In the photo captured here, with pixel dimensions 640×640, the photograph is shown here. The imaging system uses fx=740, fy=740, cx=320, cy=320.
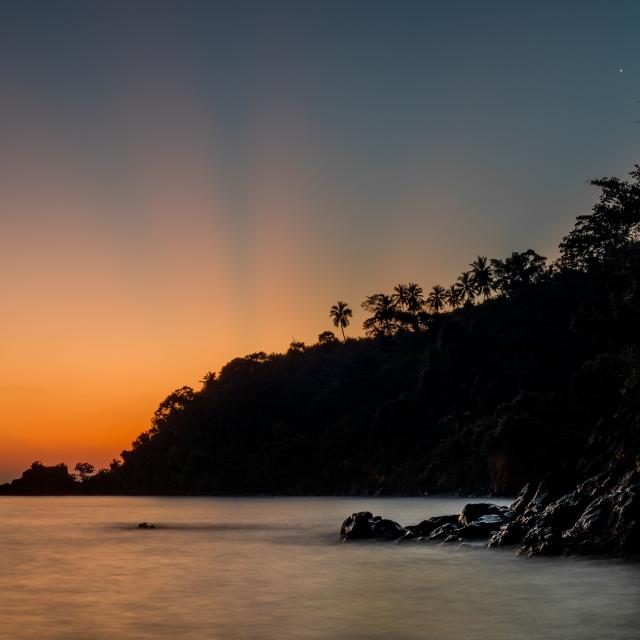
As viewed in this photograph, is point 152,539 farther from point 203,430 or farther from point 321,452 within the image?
point 203,430

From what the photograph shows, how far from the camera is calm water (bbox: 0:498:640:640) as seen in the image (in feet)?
54.5

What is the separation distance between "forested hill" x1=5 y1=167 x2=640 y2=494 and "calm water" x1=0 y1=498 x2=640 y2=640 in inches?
359

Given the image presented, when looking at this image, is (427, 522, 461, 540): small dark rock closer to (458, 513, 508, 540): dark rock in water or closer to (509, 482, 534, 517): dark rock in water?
(458, 513, 508, 540): dark rock in water

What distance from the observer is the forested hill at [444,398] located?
4381 centimetres

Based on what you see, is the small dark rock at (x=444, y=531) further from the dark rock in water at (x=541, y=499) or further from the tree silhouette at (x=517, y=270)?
the tree silhouette at (x=517, y=270)

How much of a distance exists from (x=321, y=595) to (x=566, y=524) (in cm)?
1112

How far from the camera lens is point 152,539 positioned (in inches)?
1859

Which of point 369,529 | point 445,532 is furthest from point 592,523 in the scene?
point 369,529

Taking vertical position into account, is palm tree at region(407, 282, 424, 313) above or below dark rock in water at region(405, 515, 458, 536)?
above

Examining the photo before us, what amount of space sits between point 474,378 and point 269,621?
113m

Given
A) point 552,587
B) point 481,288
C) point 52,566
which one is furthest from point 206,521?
point 481,288

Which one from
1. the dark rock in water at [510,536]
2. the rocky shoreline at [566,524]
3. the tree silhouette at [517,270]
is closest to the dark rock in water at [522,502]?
the rocky shoreline at [566,524]

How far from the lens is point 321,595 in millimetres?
22141

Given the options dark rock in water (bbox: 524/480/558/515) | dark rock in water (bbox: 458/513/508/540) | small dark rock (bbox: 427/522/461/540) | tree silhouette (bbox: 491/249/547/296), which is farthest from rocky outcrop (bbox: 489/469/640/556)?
tree silhouette (bbox: 491/249/547/296)
